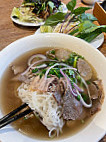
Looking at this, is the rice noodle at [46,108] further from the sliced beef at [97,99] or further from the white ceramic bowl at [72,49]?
the sliced beef at [97,99]

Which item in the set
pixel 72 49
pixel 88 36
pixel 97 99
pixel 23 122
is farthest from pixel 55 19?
pixel 23 122

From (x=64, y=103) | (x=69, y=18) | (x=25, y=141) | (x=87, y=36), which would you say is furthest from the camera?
(x=69, y=18)

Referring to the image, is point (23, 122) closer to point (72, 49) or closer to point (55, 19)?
point (72, 49)

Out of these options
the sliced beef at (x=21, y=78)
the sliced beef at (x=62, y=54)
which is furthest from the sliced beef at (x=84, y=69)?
the sliced beef at (x=21, y=78)

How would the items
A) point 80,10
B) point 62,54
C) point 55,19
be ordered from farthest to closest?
point 55,19 → point 80,10 → point 62,54

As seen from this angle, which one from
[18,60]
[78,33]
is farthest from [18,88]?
[78,33]

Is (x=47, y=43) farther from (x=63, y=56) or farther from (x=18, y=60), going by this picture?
(x=18, y=60)

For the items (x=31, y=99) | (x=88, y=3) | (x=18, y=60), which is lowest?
(x=31, y=99)
